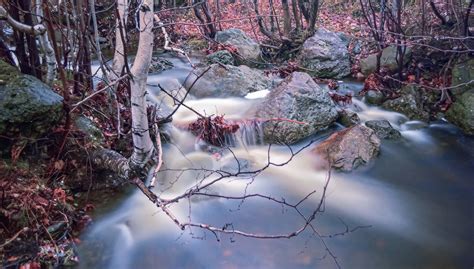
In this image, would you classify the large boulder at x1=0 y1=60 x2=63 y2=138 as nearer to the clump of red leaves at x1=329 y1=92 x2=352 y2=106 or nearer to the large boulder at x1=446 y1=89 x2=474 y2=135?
the clump of red leaves at x1=329 y1=92 x2=352 y2=106

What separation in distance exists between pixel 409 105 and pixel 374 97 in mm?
618

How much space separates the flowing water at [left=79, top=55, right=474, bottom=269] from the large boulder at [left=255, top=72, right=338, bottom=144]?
0.70ft

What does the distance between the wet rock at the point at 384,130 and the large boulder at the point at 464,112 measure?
0.98 metres

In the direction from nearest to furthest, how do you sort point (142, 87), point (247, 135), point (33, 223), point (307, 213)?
point (33, 223) → point (142, 87) → point (307, 213) → point (247, 135)

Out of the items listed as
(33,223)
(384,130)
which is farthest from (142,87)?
(384,130)

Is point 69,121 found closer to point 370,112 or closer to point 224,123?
point 224,123

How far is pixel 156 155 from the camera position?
412 centimetres

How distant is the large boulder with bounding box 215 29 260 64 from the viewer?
8617mm

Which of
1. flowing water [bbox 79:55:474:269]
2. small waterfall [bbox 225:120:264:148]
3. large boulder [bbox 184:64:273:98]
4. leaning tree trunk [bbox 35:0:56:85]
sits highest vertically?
leaning tree trunk [bbox 35:0:56:85]

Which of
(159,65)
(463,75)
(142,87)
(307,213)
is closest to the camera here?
(142,87)

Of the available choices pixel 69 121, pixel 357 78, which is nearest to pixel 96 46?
pixel 69 121

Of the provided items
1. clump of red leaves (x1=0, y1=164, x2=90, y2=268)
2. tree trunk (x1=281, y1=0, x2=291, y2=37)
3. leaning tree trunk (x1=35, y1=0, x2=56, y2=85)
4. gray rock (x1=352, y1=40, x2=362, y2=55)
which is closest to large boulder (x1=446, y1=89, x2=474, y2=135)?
gray rock (x1=352, y1=40, x2=362, y2=55)

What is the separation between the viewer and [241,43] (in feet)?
29.0

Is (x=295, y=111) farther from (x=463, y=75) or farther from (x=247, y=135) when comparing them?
(x=463, y=75)
